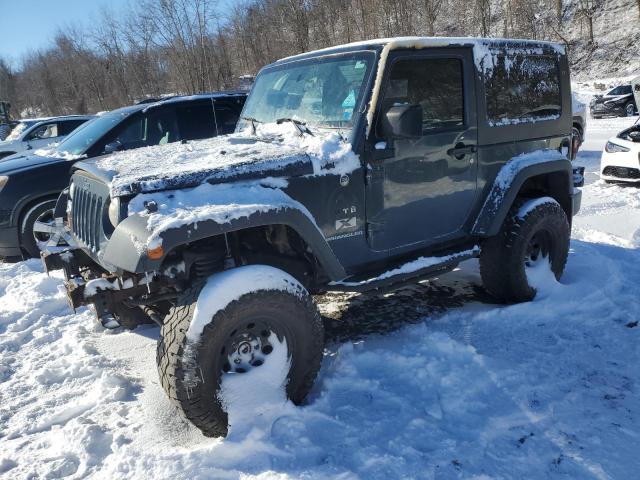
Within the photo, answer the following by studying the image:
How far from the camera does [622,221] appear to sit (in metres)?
6.38

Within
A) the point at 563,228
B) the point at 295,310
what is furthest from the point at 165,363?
the point at 563,228

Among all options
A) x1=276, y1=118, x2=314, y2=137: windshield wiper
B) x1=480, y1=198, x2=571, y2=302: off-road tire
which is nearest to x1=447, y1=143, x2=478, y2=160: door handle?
x1=480, y1=198, x2=571, y2=302: off-road tire

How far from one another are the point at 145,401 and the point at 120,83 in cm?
3524

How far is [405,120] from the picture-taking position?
3111mm

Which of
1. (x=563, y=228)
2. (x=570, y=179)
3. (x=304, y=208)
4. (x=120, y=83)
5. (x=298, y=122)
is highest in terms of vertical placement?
(x=120, y=83)

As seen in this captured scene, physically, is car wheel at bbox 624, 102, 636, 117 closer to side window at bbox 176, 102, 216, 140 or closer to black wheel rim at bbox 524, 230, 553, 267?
side window at bbox 176, 102, 216, 140

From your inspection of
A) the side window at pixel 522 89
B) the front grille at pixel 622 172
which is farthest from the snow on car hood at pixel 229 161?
the front grille at pixel 622 172

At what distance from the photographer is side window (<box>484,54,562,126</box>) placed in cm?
401

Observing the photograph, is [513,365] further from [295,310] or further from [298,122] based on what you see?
[298,122]

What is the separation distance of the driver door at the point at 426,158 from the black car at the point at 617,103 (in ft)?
66.2

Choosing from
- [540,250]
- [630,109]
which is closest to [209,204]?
[540,250]

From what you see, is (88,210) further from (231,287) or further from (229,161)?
(231,287)

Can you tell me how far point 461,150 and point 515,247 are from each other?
92 centimetres

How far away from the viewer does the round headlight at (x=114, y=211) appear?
109 inches
